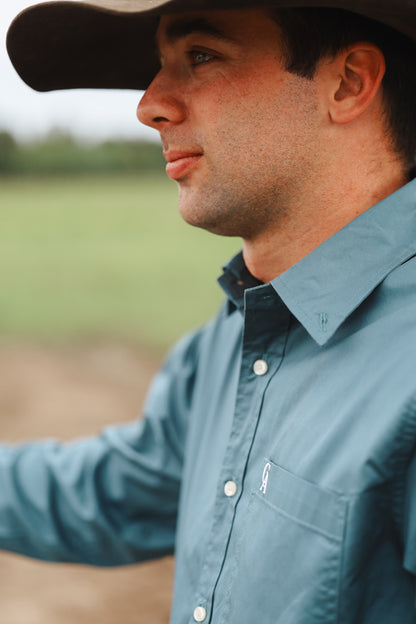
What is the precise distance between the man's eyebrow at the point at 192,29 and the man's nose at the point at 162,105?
0.09m

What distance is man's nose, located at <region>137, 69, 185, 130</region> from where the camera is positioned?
148 cm

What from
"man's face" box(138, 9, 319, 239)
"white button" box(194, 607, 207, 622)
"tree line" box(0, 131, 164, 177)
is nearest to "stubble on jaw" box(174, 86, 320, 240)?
"man's face" box(138, 9, 319, 239)

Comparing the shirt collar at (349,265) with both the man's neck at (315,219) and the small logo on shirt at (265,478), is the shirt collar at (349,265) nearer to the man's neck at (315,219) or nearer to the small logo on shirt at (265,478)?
the man's neck at (315,219)

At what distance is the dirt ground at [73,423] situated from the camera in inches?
126

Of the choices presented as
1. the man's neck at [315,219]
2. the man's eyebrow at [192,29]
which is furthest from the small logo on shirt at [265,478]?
the man's eyebrow at [192,29]

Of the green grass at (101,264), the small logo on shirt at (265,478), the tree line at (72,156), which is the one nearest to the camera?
the small logo on shirt at (265,478)

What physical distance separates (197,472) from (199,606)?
0.34 meters

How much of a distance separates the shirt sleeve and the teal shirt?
0.17 metres

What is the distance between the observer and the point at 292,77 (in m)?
1.43

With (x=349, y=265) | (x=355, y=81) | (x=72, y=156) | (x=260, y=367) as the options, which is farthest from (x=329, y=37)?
(x=72, y=156)

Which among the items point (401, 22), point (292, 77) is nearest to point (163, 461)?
point (292, 77)

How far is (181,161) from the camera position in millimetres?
1491

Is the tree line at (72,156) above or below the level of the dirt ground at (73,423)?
above

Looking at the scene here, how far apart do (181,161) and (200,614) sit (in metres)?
0.92
